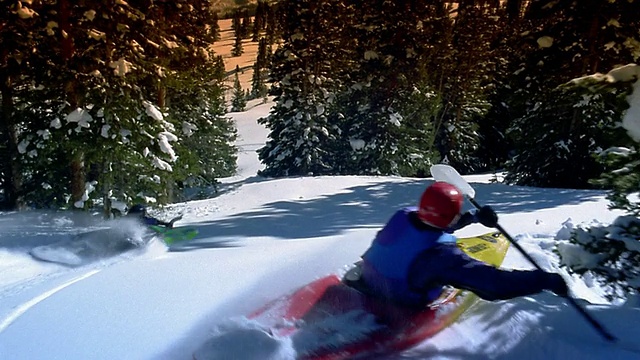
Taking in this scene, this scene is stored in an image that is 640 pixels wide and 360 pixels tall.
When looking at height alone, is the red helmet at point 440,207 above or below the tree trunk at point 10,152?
above

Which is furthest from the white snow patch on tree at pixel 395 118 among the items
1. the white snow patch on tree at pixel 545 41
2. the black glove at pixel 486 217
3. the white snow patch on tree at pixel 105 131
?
the black glove at pixel 486 217

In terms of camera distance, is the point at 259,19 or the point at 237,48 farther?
the point at 259,19

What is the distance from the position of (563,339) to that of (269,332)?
2014mm

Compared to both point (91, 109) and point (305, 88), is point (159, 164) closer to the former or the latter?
point (91, 109)

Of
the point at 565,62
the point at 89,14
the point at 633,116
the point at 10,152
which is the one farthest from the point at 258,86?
the point at 633,116

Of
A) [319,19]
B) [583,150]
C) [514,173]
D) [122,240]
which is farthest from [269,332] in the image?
[319,19]

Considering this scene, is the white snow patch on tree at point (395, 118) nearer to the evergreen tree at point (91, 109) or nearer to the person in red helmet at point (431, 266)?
the evergreen tree at point (91, 109)

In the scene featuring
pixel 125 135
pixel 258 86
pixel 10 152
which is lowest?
pixel 258 86

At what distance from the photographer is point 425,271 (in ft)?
12.0

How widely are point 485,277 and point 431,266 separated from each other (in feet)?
1.26

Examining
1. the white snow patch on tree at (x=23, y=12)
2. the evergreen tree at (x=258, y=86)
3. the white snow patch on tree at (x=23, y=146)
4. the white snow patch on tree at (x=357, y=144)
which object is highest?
the white snow patch on tree at (x=23, y=12)

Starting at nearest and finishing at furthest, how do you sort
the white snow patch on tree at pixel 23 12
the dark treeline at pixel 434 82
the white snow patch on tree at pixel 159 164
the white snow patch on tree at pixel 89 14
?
1. the white snow patch on tree at pixel 23 12
2. the white snow patch on tree at pixel 89 14
3. the white snow patch on tree at pixel 159 164
4. the dark treeline at pixel 434 82

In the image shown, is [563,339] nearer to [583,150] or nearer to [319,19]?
[583,150]

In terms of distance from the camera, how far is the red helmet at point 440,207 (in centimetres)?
366
